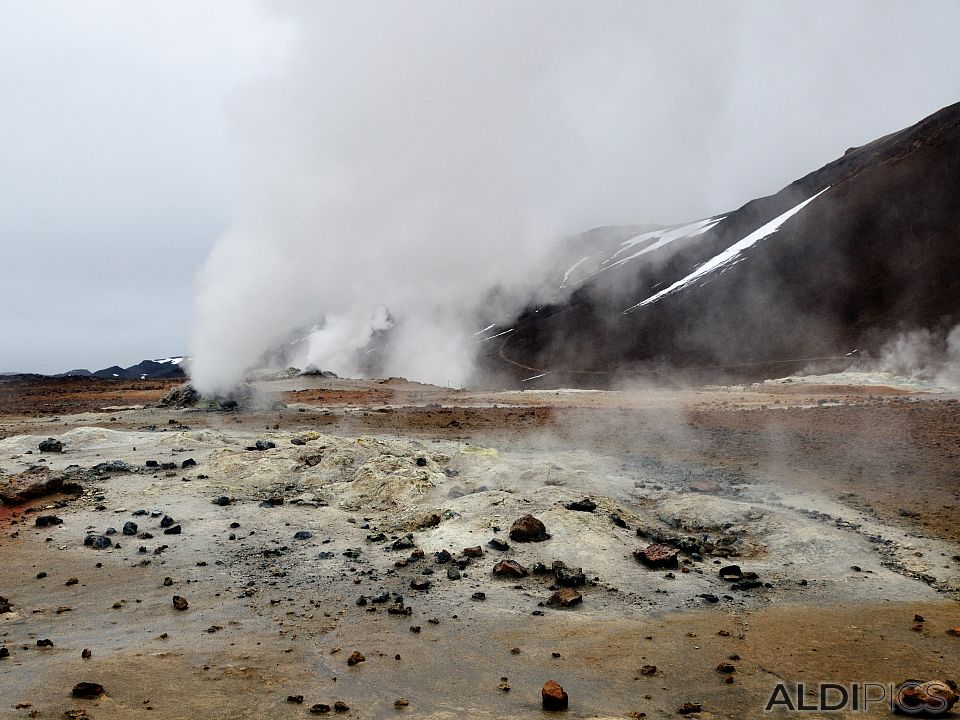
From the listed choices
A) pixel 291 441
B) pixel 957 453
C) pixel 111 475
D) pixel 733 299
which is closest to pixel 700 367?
pixel 733 299

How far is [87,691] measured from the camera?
4453 millimetres

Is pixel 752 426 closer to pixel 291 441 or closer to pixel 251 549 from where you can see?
pixel 291 441

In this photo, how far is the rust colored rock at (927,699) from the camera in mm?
4348

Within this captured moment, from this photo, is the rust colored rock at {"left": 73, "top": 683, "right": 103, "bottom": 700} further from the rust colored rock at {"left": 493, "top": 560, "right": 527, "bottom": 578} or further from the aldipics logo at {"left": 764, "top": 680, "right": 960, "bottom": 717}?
the aldipics logo at {"left": 764, "top": 680, "right": 960, "bottom": 717}

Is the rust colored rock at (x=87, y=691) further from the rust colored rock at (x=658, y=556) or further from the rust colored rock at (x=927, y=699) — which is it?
the rust colored rock at (x=927, y=699)

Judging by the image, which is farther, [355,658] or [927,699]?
[355,658]

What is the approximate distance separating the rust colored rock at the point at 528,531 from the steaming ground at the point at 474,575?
0.53 ft

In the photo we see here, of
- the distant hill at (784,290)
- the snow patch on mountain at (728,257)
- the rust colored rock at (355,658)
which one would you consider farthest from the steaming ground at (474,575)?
the snow patch on mountain at (728,257)

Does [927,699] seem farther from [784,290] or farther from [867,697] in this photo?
[784,290]

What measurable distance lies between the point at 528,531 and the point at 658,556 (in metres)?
1.71

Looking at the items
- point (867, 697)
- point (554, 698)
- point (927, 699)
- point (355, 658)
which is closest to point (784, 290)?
point (867, 697)

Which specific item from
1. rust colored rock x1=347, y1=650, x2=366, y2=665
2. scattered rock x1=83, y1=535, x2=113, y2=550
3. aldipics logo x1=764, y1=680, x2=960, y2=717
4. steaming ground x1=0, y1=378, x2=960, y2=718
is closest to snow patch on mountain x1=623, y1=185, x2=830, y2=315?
steaming ground x1=0, y1=378, x2=960, y2=718

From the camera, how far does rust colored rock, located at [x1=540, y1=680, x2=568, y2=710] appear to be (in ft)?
14.8

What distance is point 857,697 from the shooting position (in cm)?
472
